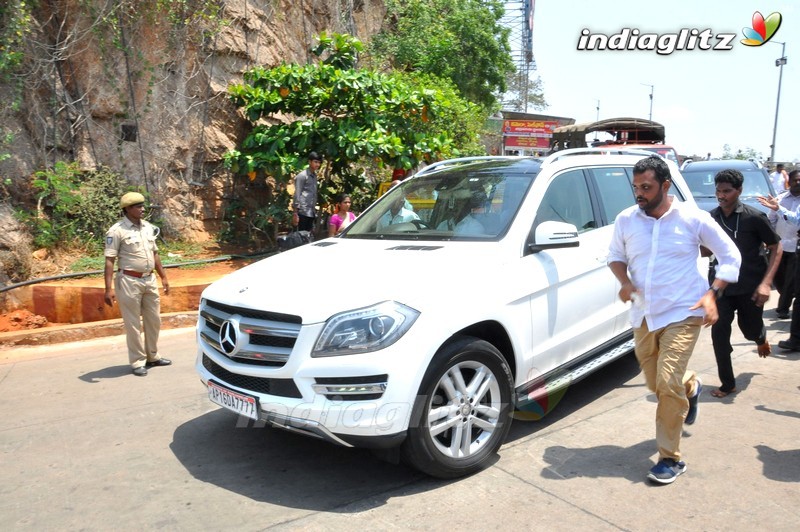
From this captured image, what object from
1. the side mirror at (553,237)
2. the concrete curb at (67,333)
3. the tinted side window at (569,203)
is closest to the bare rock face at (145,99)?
the concrete curb at (67,333)

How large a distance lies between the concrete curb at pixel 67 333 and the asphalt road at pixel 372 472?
182 centimetres

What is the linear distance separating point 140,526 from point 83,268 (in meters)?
6.48

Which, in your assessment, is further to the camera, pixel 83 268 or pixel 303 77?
pixel 303 77

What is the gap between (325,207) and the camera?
1203 cm

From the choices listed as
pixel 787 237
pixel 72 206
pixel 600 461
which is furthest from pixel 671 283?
pixel 72 206

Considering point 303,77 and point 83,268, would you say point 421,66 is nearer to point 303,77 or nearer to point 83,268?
point 303,77

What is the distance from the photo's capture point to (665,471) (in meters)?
3.76

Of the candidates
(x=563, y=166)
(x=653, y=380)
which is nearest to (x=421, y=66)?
(x=563, y=166)

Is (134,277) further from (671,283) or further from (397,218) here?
(671,283)

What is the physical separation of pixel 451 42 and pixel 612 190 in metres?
15.1

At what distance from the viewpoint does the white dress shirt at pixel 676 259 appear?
12.3ft

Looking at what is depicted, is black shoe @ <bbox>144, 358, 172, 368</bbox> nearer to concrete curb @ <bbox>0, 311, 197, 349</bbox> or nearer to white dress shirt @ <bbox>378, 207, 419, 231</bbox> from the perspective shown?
concrete curb @ <bbox>0, 311, 197, 349</bbox>

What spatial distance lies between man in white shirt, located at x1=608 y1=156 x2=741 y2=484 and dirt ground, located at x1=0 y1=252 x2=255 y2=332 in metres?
6.37

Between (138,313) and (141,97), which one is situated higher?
(141,97)
